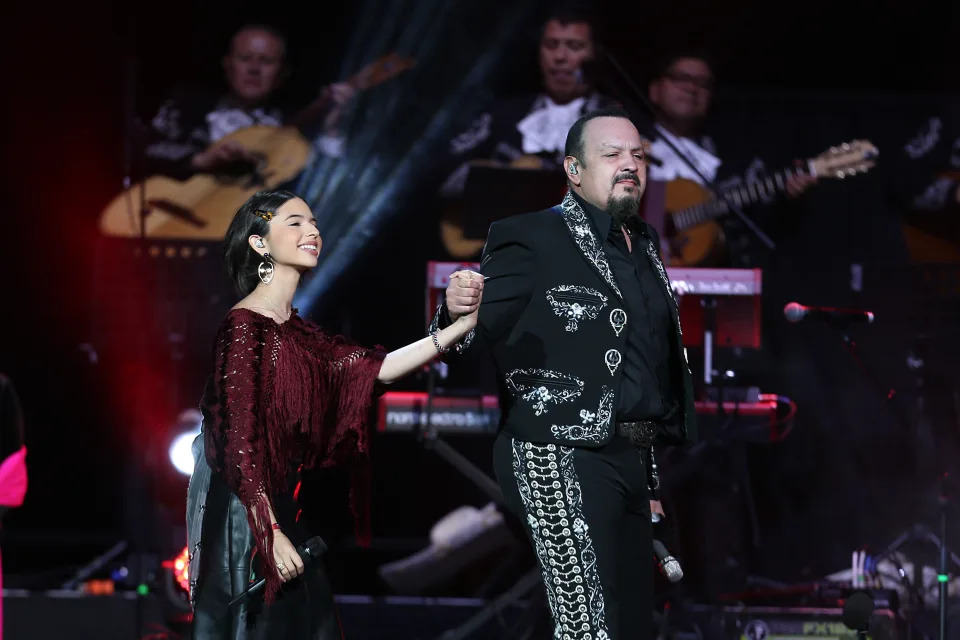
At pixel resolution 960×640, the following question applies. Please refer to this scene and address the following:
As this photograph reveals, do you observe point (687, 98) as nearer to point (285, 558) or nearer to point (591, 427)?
point (591, 427)

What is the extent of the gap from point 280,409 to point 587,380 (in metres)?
0.79

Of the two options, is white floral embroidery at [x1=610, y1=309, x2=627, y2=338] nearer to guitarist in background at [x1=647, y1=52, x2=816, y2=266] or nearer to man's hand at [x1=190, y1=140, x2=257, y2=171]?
guitarist in background at [x1=647, y1=52, x2=816, y2=266]

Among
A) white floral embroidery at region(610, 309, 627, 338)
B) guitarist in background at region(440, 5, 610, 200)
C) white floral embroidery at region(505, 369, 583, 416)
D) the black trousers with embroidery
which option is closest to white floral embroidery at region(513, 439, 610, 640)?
the black trousers with embroidery

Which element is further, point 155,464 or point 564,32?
point 564,32

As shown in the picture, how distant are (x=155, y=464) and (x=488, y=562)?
2185 millimetres

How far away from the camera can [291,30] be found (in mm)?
7109

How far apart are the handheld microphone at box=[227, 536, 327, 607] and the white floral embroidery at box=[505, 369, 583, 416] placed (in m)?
0.63

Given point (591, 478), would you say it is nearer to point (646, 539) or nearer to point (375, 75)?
point (646, 539)

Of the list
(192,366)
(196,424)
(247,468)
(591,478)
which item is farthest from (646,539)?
(192,366)

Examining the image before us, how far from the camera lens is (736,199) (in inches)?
259

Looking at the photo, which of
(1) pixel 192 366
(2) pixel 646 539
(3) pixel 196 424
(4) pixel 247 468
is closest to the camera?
(4) pixel 247 468

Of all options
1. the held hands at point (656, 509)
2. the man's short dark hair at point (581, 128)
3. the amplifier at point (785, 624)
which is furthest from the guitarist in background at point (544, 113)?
the held hands at point (656, 509)

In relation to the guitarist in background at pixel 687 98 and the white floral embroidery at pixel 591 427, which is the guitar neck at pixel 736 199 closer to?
the guitarist in background at pixel 687 98

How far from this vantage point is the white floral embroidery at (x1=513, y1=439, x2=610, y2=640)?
2875 mm
